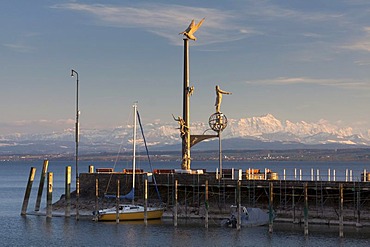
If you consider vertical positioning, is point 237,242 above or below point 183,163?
below

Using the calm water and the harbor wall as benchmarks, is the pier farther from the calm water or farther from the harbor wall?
the calm water

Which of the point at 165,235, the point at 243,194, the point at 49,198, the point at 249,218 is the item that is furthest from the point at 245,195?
the point at 49,198

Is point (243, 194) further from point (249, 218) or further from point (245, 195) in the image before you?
point (249, 218)

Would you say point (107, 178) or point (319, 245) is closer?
point (319, 245)

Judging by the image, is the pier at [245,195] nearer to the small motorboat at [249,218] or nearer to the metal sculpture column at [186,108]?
the small motorboat at [249,218]

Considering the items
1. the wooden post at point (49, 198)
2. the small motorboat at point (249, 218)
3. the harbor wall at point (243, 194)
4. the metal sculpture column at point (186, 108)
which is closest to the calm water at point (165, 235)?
the small motorboat at point (249, 218)

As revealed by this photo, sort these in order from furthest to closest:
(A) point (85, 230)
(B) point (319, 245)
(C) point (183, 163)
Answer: (C) point (183, 163) < (A) point (85, 230) < (B) point (319, 245)

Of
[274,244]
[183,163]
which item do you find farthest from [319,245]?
[183,163]

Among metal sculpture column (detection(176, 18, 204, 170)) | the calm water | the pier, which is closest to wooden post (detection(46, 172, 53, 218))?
the calm water

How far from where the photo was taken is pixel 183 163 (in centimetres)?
8831

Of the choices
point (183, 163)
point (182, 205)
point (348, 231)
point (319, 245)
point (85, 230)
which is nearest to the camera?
point (319, 245)

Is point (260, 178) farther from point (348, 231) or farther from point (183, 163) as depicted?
point (348, 231)

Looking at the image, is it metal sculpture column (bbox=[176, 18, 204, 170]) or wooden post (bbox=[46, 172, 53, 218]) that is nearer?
wooden post (bbox=[46, 172, 53, 218])

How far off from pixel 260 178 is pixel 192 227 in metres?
11.3
